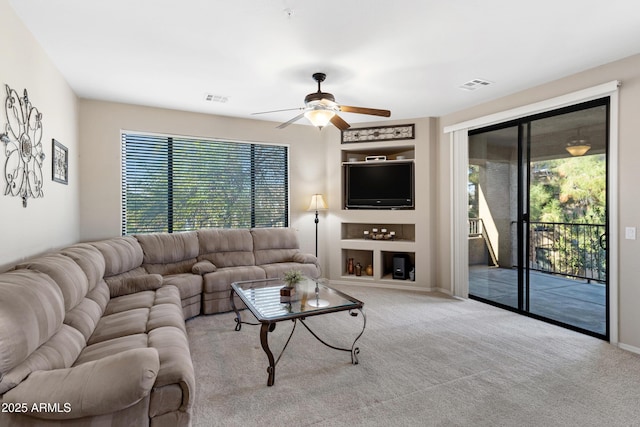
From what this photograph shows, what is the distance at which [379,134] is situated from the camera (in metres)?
5.45

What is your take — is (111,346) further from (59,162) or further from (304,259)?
(304,259)

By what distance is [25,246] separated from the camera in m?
2.58

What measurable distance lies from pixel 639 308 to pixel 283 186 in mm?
4531

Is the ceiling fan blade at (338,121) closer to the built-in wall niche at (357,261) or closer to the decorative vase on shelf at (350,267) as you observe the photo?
the built-in wall niche at (357,261)

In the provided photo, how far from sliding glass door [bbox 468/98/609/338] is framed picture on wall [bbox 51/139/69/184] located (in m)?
4.86

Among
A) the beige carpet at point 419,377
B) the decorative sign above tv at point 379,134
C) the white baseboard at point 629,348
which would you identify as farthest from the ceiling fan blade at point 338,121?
the white baseboard at point 629,348

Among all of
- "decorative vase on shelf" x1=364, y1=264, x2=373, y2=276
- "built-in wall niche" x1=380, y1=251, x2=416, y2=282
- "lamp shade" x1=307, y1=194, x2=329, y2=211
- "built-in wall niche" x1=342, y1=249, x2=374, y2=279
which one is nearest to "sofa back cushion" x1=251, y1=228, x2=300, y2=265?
"lamp shade" x1=307, y1=194, x2=329, y2=211

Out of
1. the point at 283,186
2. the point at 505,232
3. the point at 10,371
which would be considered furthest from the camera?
the point at 283,186

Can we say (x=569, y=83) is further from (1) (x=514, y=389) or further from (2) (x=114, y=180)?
(2) (x=114, y=180)

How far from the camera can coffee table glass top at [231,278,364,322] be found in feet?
8.68

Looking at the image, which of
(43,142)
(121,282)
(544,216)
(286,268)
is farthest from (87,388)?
(544,216)

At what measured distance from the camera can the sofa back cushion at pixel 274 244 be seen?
496cm

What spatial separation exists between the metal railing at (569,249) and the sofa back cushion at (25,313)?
4459 millimetres

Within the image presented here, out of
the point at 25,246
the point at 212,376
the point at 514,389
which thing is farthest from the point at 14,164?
the point at 514,389
